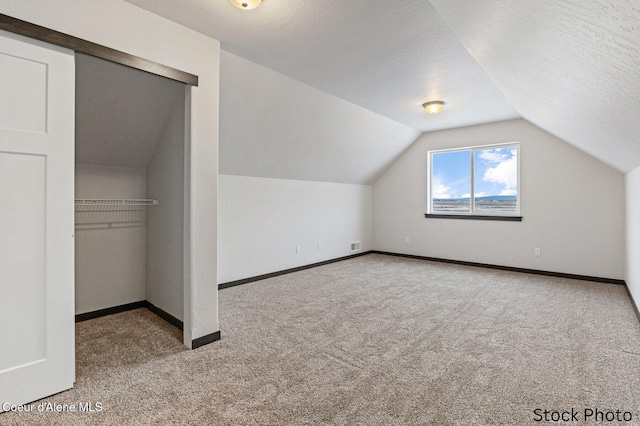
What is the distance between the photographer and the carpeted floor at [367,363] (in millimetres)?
1715

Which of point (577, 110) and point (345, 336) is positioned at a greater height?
point (577, 110)

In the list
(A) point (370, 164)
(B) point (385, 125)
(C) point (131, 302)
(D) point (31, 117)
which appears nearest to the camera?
(D) point (31, 117)

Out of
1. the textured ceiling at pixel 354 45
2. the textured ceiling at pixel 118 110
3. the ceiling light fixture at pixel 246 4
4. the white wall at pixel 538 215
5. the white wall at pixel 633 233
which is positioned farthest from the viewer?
the white wall at pixel 538 215

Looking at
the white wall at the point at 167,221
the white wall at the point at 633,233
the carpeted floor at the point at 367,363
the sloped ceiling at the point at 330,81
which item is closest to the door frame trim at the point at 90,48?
the sloped ceiling at the point at 330,81

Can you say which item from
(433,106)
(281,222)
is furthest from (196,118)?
(433,106)

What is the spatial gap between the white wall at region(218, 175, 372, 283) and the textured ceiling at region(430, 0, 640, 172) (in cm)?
308

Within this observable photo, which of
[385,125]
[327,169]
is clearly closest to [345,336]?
[327,169]

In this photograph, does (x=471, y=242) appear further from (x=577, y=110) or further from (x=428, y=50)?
(x=428, y=50)

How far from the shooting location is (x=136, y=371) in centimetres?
210

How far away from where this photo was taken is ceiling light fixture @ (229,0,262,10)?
2026 mm

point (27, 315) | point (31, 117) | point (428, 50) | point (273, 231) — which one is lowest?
point (27, 315)

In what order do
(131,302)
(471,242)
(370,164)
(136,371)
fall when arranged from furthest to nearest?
(370,164) < (471,242) < (131,302) < (136,371)

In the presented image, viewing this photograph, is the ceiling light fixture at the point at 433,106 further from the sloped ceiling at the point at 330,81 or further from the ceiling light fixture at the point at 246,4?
the ceiling light fixture at the point at 246,4

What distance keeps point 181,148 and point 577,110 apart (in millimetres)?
3197
